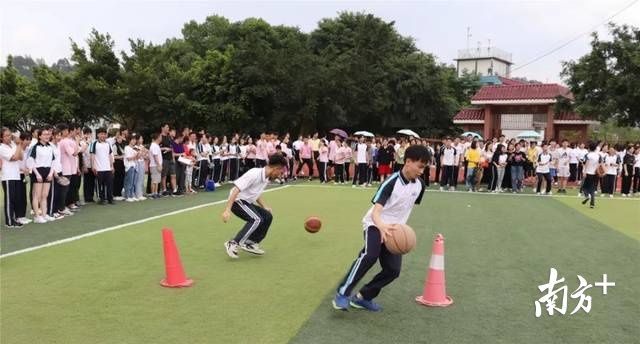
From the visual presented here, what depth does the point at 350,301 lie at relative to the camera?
18.4 ft

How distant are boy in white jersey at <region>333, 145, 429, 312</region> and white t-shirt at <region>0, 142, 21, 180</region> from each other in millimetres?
7265

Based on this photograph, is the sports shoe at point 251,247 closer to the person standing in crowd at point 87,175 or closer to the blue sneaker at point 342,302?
the blue sneaker at point 342,302

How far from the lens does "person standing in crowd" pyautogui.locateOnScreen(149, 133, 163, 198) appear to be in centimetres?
1464

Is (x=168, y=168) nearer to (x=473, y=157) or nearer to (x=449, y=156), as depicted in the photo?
(x=449, y=156)

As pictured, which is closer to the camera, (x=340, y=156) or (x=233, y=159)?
(x=233, y=159)

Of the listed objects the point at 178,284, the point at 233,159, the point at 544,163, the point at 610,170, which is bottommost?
the point at 178,284

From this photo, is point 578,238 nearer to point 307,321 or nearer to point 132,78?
point 307,321

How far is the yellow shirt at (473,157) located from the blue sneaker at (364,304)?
13.6 metres

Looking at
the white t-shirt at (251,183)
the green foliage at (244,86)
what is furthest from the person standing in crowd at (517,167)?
the green foliage at (244,86)

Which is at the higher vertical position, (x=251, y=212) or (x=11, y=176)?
(x=11, y=176)

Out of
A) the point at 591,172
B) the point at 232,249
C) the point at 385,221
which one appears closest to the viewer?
the point at 385,221

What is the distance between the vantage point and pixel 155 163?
48.3 ft

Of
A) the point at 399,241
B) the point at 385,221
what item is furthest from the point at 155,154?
the point at 399,241

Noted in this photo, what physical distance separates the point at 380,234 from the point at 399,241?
0.94 feet
